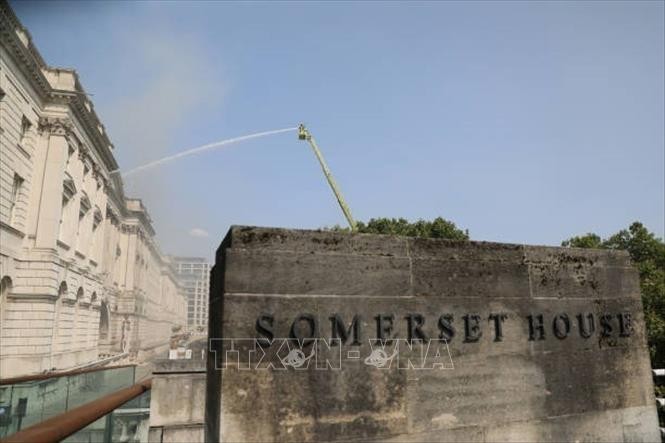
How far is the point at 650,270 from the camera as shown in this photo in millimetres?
28469

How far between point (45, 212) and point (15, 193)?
2.10m

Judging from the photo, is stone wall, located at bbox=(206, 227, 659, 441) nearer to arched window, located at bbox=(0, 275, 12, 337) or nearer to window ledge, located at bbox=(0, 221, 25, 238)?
window ledge, located at bbox=(0, 221, 25, 238)

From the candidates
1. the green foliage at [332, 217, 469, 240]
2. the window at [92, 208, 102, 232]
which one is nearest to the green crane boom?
the green foliage at [332, 217, 469, 240]

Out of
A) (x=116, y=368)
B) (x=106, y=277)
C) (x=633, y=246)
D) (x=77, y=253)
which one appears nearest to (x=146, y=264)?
(x=106, y=277)

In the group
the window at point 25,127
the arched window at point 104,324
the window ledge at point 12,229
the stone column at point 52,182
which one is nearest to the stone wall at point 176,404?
the window ledge at point 12,229

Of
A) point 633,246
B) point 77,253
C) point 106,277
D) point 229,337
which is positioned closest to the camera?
point 229,337

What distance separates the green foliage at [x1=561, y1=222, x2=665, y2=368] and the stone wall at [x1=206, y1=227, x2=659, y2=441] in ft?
12.8

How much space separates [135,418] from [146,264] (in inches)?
3112

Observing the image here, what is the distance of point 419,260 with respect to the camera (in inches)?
172

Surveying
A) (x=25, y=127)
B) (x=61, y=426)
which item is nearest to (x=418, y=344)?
(x=61, y=426)

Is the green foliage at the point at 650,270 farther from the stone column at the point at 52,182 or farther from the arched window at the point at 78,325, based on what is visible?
the arched window at the point at 78,325

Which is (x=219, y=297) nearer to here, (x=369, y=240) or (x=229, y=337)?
(x=229, y=337)

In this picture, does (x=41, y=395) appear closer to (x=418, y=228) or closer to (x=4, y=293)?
(x=4, y=293)

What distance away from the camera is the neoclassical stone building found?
79.7ft
